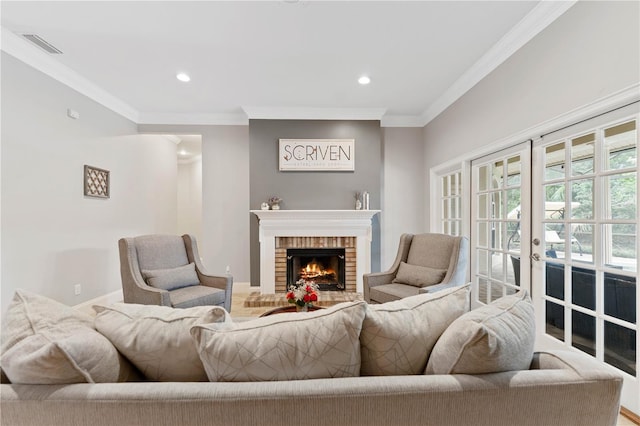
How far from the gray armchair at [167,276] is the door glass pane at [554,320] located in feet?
9.21

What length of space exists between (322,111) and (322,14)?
199 centimetres

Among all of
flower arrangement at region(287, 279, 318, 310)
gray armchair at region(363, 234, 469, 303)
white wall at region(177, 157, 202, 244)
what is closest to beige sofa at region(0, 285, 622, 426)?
flower arrangement at region(287, 279, 318, 310)

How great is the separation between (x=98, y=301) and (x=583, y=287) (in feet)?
16.0

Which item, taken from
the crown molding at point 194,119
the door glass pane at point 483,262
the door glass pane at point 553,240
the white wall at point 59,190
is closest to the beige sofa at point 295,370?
the door glass pane at point 553,240

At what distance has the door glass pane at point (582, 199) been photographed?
201 centimetres

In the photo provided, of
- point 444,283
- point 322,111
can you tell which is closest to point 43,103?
point 322,111

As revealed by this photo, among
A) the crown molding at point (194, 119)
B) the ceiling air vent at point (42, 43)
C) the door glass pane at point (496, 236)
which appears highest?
the ceiling air vent at point (42, 43)

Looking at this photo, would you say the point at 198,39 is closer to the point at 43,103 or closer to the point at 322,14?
the point at 322,14

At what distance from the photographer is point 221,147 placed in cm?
461

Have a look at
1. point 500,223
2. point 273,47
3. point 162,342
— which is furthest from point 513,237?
point 162,342

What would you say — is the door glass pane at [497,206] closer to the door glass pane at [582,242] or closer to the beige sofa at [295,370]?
the door glass pane at [582,242]

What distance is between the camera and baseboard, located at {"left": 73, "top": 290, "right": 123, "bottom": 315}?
136 inches

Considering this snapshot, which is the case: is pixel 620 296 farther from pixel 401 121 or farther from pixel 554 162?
pixel 401 121

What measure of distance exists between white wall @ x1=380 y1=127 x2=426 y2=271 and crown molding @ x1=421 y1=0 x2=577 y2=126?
88 cm
